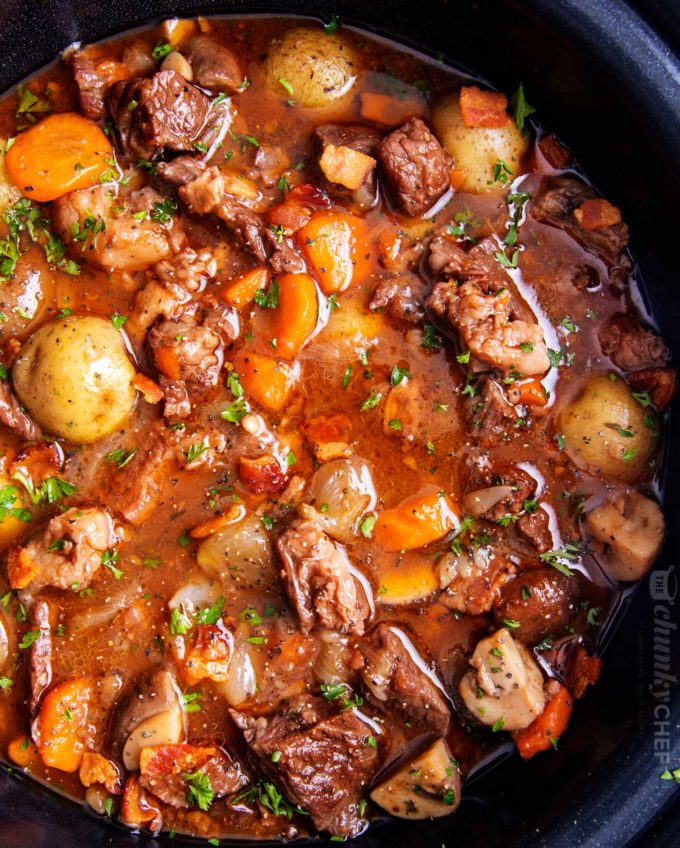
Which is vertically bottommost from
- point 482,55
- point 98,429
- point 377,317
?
point 98,429

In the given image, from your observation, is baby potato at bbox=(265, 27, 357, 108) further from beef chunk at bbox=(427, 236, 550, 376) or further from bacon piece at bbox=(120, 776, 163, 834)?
bacon piece at bbox=(120, 776, 163, 834)

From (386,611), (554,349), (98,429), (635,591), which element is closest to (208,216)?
(98,429)

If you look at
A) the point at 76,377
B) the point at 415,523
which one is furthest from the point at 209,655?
the point at 76,377

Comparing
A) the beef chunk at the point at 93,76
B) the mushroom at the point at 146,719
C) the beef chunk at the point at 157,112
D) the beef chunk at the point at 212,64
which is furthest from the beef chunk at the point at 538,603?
the beef chunk at the point at 93,76

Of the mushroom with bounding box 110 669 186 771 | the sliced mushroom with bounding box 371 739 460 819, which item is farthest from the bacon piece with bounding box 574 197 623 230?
the mushroom with bounding box 110 669 186 771

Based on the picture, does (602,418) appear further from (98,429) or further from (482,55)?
(98,429)

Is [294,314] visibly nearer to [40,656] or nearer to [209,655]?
[209,655]
